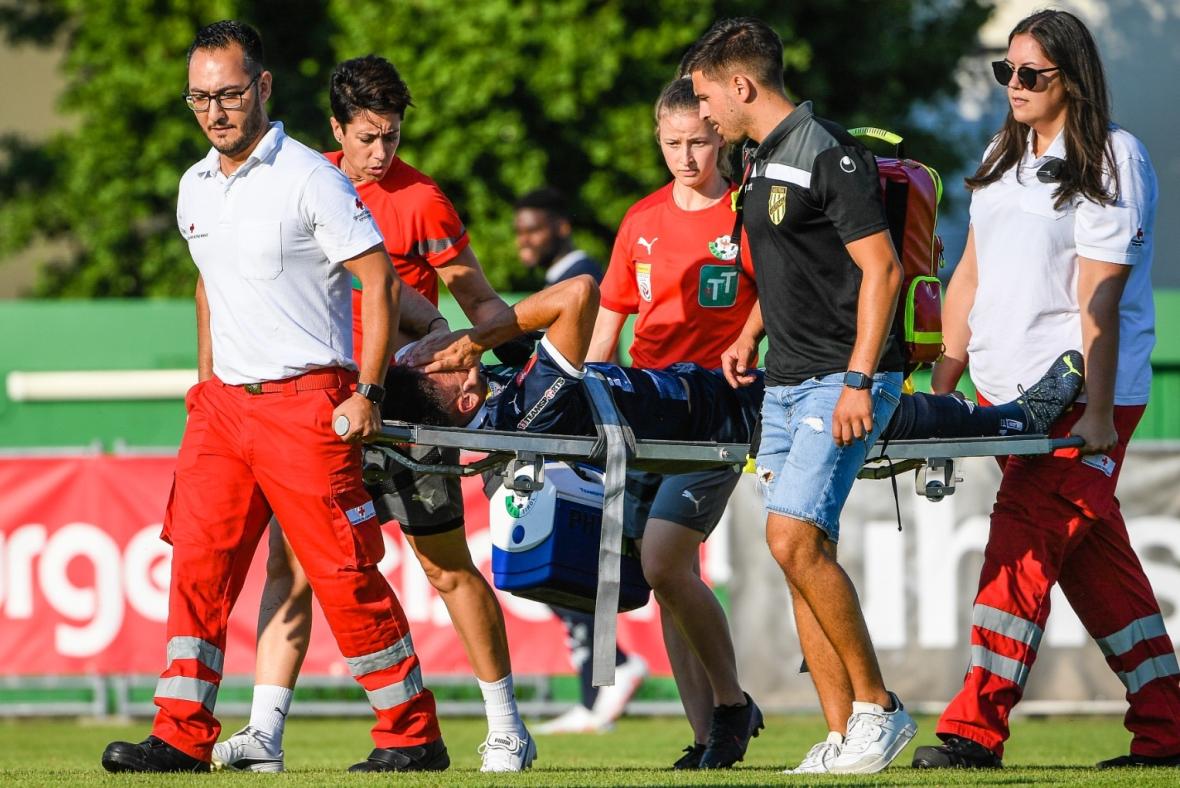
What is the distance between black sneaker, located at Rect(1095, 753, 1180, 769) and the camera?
5.82m

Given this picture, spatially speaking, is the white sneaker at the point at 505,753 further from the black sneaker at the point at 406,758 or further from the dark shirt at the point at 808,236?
the dark shirt at the point at 808,236

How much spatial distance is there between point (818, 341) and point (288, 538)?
175 cm

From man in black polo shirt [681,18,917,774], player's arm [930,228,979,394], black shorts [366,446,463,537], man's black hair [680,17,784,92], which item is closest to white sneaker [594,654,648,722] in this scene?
black shorts [366,446,463,537]

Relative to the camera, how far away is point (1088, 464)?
5730mm

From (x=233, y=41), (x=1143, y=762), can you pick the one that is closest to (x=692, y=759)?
(x=1143, y=762)

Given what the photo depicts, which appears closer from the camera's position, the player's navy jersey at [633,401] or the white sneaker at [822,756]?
the white sneaker at [822,756]

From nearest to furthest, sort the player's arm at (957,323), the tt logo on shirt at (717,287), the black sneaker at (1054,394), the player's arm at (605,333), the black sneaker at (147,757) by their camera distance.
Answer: the black sneaker at (147,757) < the black sneaker at (1054,394) < the player's arm at (957,323) < the tt logo on shirt at (717,287) < the player's arm at (605,333)

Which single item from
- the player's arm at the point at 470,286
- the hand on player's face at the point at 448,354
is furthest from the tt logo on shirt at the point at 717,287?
the hand on player's face at the point at 448,354

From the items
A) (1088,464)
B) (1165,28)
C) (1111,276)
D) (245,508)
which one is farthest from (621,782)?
(1165,28)

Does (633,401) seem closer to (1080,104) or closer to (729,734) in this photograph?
(729,734)

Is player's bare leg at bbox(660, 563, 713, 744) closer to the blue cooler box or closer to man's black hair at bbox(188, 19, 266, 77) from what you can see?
the blue cooler box

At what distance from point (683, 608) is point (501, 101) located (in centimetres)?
1205

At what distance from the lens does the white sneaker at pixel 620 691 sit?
9500 mm

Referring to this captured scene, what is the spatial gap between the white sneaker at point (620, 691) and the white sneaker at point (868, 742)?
4.26 m
